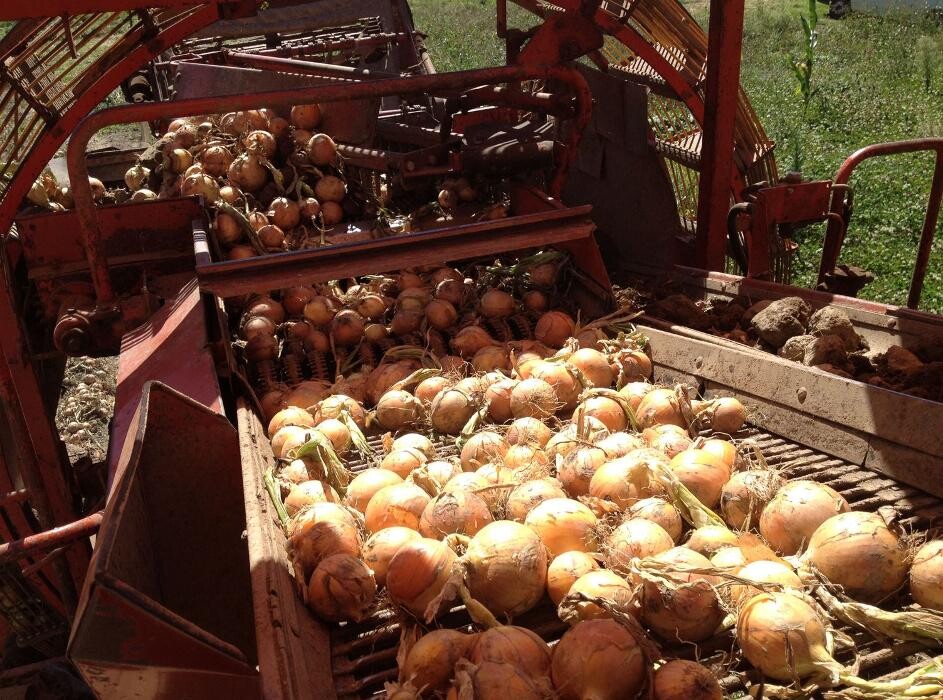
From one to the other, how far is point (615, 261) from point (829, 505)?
3999 mm

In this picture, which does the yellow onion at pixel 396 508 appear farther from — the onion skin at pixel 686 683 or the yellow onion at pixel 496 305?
the yellow onion at pixel 496 305

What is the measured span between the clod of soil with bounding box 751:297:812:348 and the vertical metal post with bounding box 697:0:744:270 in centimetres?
144

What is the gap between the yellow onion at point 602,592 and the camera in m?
2.05

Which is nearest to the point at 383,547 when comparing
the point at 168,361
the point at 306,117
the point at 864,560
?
the point at 864,560

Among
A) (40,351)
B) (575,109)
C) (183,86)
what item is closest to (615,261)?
(575,109)

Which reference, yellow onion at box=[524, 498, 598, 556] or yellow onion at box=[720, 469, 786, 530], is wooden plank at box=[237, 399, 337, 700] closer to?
yellow onion at box=[524, 498, 598, 556]

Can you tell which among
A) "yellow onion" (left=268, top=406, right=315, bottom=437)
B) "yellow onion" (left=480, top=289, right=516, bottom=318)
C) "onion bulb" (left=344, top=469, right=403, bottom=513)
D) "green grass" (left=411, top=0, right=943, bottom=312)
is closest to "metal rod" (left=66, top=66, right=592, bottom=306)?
"yellow onion" (left=480, top=289, right=516, bottom=318)

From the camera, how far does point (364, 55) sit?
8.33m

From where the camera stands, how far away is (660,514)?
95.3 inches

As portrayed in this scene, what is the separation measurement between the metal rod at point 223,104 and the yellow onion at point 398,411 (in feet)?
5.63

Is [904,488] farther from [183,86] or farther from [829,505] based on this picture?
[183,86]

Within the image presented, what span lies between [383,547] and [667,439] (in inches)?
47.8

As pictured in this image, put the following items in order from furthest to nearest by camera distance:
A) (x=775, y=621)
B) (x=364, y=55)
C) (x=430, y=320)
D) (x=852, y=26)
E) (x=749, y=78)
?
(x=852, y=26) → (x=749, y=78) → (x=364, y=55) → (x=430, y=320) → (x=775, y=621)

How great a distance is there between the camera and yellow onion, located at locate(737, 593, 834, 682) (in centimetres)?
191
